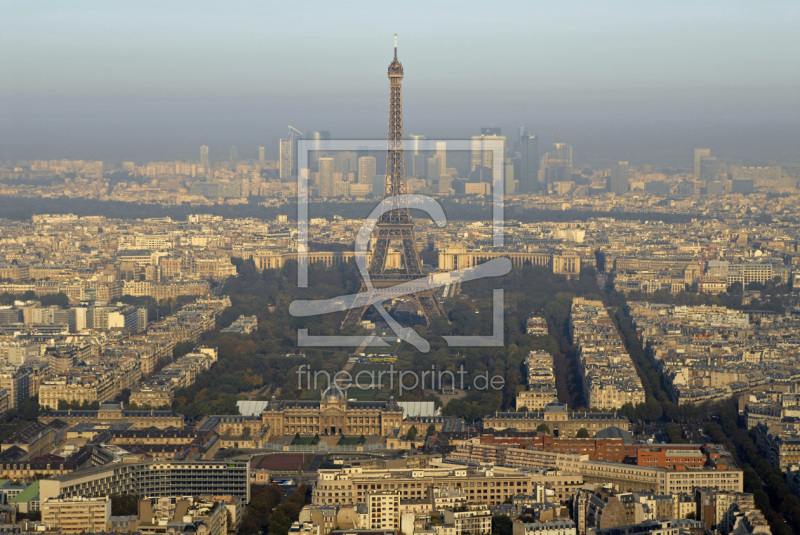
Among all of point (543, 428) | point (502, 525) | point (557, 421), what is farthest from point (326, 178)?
point (502, 525)

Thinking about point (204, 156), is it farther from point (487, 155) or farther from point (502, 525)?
point (502, 525)

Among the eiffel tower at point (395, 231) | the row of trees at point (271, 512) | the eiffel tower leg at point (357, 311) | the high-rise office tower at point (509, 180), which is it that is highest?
the high-rise office tower at point (509, 180)

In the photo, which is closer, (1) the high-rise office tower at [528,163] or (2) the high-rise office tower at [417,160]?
(2) the high-rise office tower at [417,160]

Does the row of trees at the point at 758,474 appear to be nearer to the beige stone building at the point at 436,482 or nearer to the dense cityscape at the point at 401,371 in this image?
the dense cityscape at the point at 401,371

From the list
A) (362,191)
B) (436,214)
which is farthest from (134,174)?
(436,214)

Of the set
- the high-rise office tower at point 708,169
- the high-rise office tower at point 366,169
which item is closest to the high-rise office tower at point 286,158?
the high-rise office tower at point 366,169

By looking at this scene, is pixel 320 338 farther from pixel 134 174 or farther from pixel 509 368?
pixel 134 174
